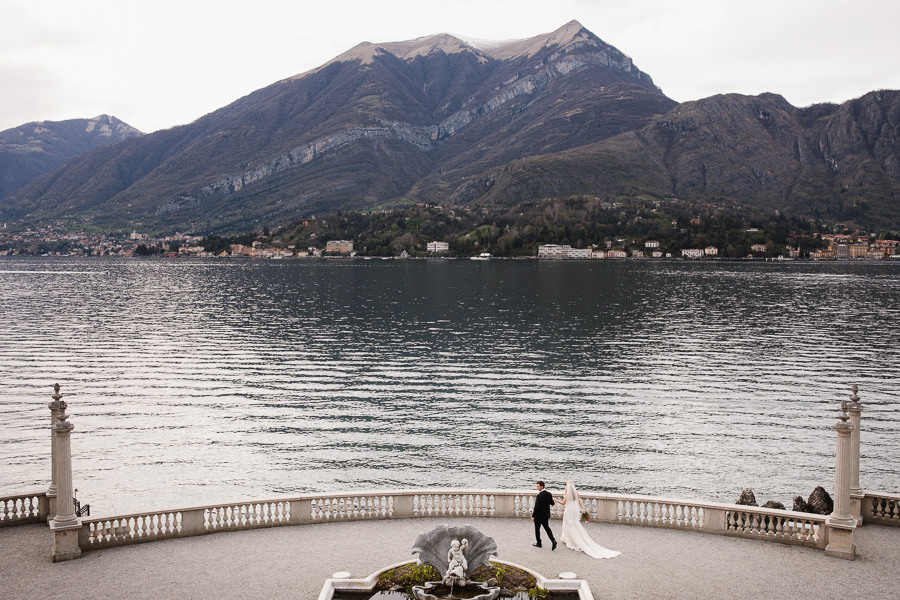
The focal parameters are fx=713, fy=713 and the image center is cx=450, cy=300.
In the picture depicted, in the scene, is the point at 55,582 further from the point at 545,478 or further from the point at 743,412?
the point at 743,412

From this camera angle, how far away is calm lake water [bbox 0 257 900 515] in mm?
29375

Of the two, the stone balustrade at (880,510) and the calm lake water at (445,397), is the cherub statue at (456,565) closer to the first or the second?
the stone balustrade at (880,510)

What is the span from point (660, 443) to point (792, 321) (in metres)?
54.7

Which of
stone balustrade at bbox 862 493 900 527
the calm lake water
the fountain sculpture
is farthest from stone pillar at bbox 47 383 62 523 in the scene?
stone balustrade at bbox 862 493 900 527

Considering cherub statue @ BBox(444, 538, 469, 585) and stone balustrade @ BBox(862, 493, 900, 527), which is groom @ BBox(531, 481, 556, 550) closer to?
cherub statue @ BBox(444, 538, 469, 585)

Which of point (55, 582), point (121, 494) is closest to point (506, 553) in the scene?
point (55, 582)

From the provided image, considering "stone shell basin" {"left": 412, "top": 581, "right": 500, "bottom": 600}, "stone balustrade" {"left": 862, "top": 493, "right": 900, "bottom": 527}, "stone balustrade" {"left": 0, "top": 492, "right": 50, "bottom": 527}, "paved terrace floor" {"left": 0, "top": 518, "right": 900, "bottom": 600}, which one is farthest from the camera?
"stone balustrade" {"left": 862, "top": 493, "right": 900, "bottom": 527}

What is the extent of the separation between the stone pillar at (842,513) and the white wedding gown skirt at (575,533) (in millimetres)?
4641

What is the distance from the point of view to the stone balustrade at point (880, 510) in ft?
56.3

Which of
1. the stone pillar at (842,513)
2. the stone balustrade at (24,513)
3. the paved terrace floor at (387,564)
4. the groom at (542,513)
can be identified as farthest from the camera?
the stone balustrade at (24,513)

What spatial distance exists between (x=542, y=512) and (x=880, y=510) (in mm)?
8574

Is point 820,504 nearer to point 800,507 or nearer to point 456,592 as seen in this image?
point 800,507

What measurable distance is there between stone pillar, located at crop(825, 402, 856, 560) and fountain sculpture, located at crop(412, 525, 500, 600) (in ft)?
25.1

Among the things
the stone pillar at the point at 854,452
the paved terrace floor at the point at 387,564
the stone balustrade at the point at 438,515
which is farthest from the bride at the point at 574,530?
the stone pillar at the point at 854,452
